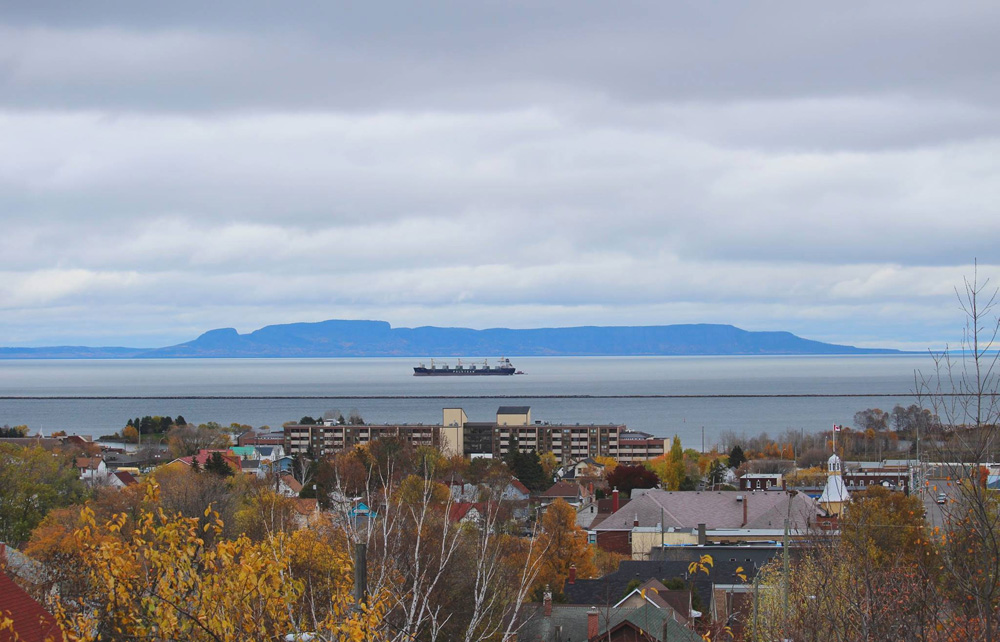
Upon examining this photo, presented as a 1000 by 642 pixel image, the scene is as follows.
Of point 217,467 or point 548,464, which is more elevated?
point 217,467

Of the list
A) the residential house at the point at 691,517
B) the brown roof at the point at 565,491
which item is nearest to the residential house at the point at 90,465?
the brown roof at the point at 565,491

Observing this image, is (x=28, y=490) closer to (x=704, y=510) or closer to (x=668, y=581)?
(x=668, y=581)

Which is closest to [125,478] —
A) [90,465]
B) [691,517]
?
[90,465]

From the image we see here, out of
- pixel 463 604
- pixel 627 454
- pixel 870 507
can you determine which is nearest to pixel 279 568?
pixel 463 604

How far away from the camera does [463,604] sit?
23.4m

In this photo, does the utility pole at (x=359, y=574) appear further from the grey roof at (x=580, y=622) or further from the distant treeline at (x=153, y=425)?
the distant treeline at (x=153, y=425)

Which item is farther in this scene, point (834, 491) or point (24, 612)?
point (834, 491)

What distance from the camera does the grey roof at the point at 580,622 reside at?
724 inches

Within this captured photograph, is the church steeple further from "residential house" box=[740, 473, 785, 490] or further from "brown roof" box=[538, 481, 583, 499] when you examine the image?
"brown roof" box=[538, 481, 583, 499]

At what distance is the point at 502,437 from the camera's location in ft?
335

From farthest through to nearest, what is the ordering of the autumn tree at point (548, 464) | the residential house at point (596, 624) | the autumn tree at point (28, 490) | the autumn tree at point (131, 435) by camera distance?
the autumn tree at point (131, 435) < the autumn tree at point (548, 464) < the autumn tree at point (28, 490) < the residential house at point (596, 624)

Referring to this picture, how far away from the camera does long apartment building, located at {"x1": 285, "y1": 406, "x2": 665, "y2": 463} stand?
9950 cm

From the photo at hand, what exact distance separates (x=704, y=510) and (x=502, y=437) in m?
59.5

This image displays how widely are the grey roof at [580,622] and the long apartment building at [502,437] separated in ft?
243
